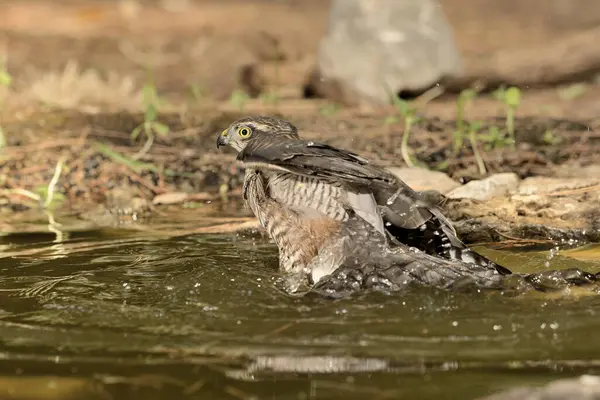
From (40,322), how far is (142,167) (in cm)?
350

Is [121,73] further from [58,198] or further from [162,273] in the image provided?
[162,273]

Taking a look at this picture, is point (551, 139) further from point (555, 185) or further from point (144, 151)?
point (144, 151)

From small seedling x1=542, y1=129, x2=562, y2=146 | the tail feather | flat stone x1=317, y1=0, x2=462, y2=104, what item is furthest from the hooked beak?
flat stone x1=317, y1=0, x2=462, y2=104

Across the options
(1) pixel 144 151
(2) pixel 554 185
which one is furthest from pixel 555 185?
(1) pixel 144 151

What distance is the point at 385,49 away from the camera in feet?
33.4

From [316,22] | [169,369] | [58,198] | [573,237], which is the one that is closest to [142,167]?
[58,198]

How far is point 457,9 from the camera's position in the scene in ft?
56.6

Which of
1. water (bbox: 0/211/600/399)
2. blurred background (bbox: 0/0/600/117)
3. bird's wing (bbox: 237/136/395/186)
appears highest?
blurred background (bbox: 0/0/600/117)

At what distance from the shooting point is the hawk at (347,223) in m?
3.89

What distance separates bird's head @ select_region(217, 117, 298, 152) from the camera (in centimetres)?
483

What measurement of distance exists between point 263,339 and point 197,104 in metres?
6.90

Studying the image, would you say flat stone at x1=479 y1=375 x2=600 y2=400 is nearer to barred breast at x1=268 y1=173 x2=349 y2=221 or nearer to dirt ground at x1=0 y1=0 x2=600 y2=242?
barred breast at x1=268 y1=173 x2=349 y2=221

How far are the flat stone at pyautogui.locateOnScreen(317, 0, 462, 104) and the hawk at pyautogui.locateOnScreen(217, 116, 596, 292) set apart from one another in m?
5.66

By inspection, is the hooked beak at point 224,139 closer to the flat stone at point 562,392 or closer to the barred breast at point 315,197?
the barred breast at point 315,197
